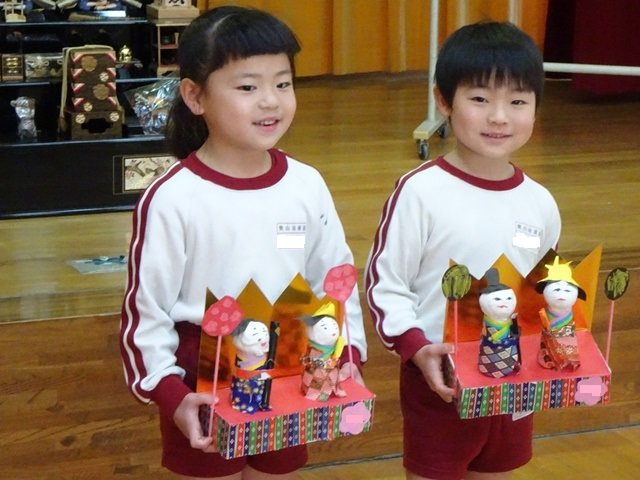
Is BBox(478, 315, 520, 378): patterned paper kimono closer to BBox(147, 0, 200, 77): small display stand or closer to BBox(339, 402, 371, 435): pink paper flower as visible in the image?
BBox(339, 402, 371, 435): pink paper flower

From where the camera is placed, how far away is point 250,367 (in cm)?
112

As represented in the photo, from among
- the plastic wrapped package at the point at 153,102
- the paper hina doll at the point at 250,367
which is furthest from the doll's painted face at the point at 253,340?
the plastic wrapped package at the point at 153,102

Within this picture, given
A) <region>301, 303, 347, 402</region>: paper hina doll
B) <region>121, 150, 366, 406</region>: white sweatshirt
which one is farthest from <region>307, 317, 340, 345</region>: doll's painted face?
<region>121, 150, 366, 406</region>: white sweatshirt

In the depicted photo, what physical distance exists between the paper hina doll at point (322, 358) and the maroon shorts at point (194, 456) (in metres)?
0.17

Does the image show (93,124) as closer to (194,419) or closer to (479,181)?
(479,181)

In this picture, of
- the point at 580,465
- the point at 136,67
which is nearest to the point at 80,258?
the point at 136,67

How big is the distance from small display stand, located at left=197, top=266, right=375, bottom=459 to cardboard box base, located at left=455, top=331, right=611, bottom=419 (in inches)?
4.7

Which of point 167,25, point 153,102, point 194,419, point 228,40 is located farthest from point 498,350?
point 167,25

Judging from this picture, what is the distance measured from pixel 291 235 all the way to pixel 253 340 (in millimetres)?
178

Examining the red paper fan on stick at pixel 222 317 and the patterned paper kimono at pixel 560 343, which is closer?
the red paper fan on stick at pixel 222 317

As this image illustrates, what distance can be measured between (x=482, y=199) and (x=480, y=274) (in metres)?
0.09

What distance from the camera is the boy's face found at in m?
1.30

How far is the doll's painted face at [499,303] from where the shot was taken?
Result: 46.6 inches

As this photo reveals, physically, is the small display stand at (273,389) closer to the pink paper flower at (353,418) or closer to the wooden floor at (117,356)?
the pink paper flower at (353,418)
